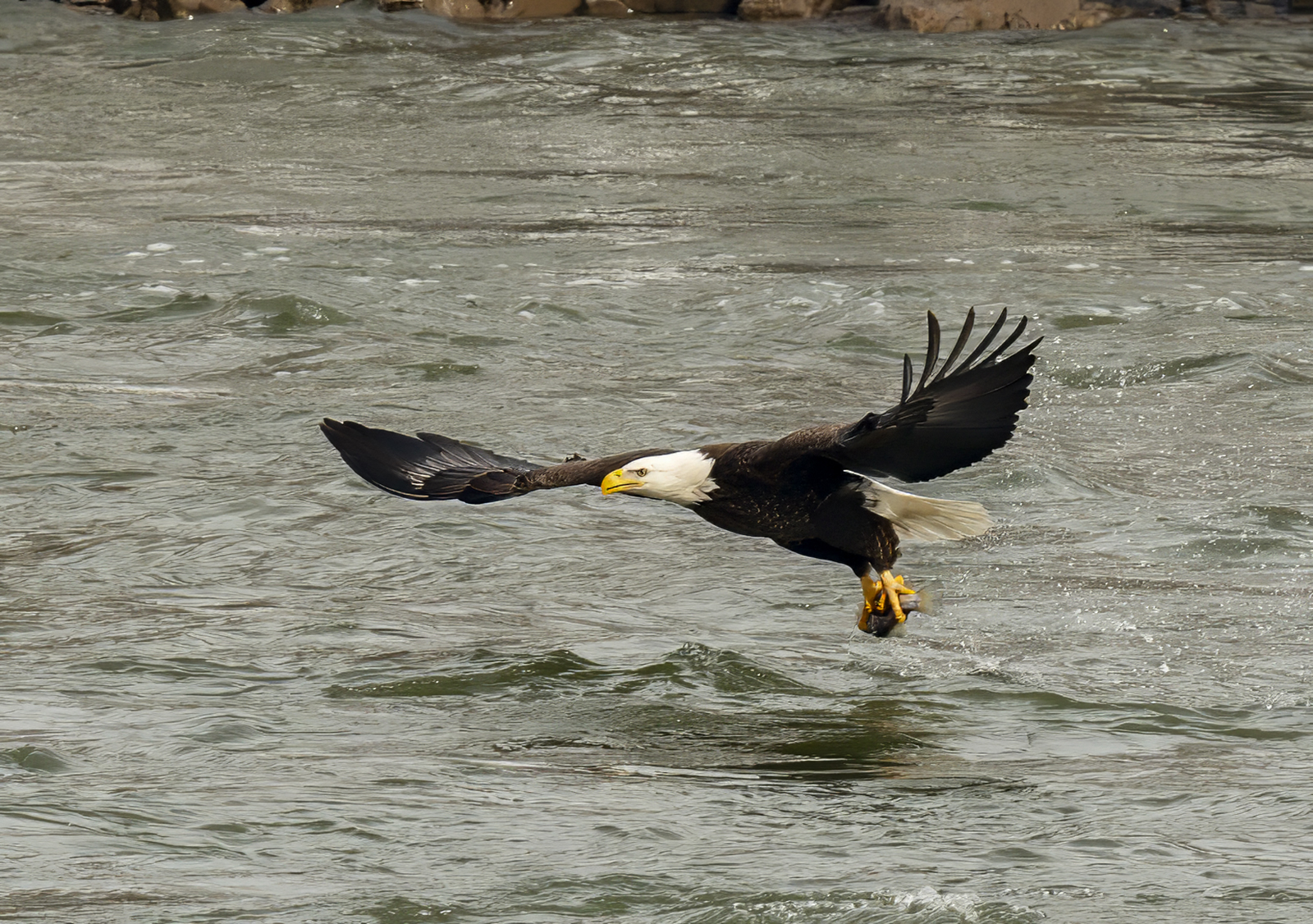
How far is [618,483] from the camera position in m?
5.87

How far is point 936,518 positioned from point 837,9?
14308mm

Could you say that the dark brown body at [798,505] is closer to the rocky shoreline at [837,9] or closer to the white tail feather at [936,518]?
the white tail feather at [936,518]

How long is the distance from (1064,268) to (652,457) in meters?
6.50

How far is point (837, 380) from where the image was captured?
32.9ft

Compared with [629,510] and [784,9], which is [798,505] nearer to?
[629,510]

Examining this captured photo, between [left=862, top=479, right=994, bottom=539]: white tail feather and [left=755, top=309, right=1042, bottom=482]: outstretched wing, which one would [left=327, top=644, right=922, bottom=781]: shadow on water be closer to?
[left=862, top=479, right=994, bottom=539]: white tail feather

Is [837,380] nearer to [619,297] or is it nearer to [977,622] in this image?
[619,297]

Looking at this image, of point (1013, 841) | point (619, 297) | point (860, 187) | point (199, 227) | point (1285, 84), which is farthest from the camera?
point (1285, 84)

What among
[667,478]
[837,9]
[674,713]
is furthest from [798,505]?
[837,9]

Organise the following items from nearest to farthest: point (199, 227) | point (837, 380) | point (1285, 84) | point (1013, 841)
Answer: point (1013, 841) < point (837, 380) < point (199, 227) < point (1285, 84)

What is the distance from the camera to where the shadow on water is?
5621 millimetres

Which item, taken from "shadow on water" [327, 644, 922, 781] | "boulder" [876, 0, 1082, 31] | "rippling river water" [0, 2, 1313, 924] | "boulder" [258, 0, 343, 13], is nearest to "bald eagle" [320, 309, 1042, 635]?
"shadow on water" [327, 644, 922, 781]

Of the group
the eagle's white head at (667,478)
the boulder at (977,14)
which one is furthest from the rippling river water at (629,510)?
the boulder at (977,14)

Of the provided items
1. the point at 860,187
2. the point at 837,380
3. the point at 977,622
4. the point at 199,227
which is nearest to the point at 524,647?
the point at 977,622
